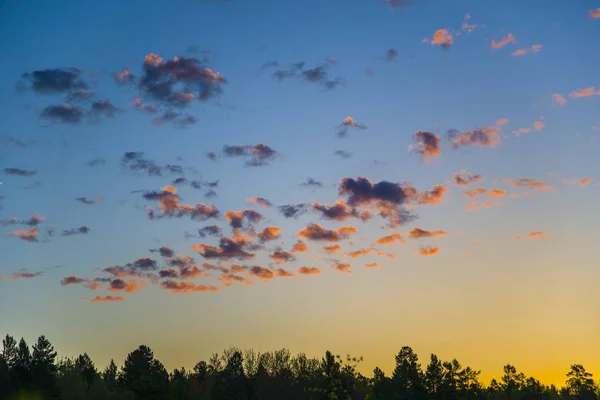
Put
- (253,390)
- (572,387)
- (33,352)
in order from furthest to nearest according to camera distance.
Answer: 1. (572,387)
2. (33,352)
3. (253,390)

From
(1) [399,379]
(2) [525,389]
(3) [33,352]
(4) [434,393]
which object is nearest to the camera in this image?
(4) [434,393]

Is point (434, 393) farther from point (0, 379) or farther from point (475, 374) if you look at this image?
point (0, 379)

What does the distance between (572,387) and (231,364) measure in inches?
3824

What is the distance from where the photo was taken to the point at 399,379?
104062 mm

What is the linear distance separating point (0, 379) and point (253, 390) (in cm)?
4556

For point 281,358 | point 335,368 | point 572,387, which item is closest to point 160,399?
point 335,368

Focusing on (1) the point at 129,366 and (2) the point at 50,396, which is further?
(1) the point at 129,366

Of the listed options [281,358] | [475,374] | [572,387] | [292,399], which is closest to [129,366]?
[292,399]

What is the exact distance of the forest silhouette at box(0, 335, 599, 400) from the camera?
74656 mm

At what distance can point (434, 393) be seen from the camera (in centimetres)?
9562

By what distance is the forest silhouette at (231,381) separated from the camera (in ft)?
245

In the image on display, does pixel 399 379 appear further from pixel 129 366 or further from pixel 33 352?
pixel 33 352

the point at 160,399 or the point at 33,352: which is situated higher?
the point at 33,352

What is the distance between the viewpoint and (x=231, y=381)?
117m
